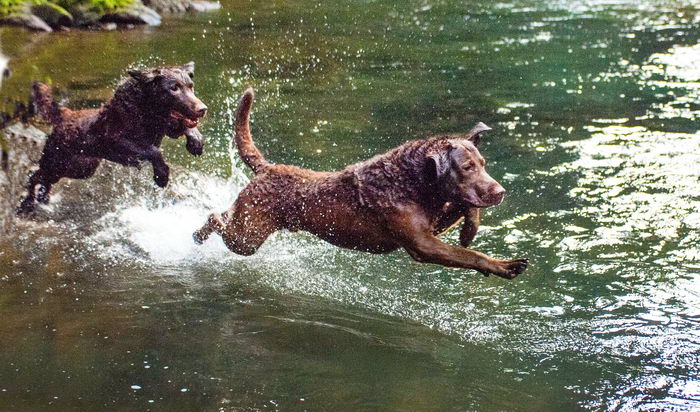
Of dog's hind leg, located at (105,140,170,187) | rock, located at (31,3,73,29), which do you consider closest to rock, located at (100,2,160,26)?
rock, located at (31,3,73,29)

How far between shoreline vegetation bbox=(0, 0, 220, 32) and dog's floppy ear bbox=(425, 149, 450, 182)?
1256cm

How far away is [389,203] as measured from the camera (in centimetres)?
564

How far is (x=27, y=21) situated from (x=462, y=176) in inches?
516

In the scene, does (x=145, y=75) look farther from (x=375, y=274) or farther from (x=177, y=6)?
(x=177, y=6)

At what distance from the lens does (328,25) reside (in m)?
18.1

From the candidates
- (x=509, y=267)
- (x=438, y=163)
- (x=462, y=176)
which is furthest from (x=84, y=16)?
(x=509, y=267)

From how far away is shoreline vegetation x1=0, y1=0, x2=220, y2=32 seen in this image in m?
16.0

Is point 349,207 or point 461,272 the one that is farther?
point 461,272

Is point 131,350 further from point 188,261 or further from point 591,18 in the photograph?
point 591,18

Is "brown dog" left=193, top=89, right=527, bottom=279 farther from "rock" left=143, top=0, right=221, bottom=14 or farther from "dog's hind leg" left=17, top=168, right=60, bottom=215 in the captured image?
"rock" left=143, top=0, right=221, bottom=14

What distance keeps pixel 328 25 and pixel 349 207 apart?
12.8 metres

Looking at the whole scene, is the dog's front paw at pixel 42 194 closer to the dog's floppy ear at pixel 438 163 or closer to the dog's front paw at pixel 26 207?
the dog's front paw at pixel 26 207

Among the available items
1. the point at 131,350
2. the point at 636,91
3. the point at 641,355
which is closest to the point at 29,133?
the point at 131,350

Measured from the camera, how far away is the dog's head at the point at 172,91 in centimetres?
736
